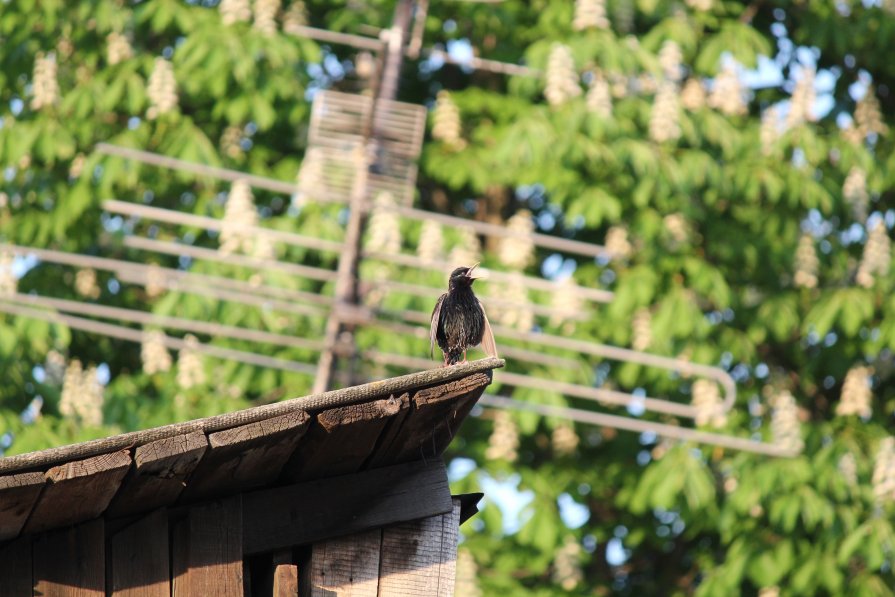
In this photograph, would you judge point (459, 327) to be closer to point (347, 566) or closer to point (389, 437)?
point (389, 437)

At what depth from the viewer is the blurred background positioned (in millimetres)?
9781

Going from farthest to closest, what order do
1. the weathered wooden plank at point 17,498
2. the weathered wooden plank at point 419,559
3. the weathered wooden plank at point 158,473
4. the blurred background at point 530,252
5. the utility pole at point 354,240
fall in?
1. the blurred background at point 530,252
2. the utility pole at point 354,240
3. the weathered wooden plank at point 419,559
4. the weathered wooden plank at point 158,473
5. the weathered wooden plank at point 17,498

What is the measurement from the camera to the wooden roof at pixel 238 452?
13.5ft

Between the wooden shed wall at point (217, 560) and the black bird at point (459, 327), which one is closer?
the wooden shed wall at point (217, 560)

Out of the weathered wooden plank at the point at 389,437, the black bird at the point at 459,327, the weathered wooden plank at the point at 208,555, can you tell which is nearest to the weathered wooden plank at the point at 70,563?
the weathered wooden plank at the point at 208,555

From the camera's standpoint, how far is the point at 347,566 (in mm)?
4691

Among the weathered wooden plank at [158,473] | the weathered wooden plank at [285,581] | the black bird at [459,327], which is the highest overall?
the black bird at [459,327]

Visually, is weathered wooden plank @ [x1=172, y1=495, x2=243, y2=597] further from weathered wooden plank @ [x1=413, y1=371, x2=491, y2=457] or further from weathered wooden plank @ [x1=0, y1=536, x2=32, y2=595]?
weathered wooden plank @ [x1=413, y1=371, x2=491, y2=457]

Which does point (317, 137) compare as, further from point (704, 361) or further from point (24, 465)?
point (24, 465)

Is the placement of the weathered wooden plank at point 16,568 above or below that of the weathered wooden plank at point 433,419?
below

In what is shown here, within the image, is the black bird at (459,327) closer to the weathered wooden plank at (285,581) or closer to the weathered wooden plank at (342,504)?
the weathered wooden plank at (342,504)

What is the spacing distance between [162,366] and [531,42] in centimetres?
373

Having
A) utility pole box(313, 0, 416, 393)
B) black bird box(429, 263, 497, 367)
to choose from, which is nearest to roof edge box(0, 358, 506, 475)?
black bird box(429, 263, 497, 367)

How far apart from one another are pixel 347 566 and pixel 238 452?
1.92ft
